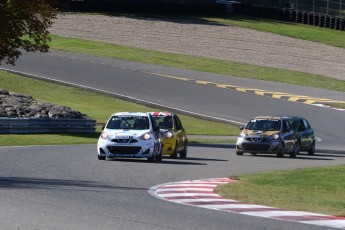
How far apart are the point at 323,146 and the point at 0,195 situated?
2409cm

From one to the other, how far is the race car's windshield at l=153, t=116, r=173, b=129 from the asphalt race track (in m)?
1.36

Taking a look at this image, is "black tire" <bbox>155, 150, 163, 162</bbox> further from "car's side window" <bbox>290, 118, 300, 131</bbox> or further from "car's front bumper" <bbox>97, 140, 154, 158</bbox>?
"car's side window" <bbox>290, 118, 300, 131</bbox>

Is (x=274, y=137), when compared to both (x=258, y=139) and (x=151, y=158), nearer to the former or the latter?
(x=258, y=139)

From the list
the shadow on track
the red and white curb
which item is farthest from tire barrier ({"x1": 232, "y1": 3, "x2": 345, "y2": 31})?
the shadow on track

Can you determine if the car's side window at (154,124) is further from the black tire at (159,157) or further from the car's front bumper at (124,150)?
the car's front bumper at (124,150)

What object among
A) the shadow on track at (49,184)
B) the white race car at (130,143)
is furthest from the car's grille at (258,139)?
the shadow on track at (49,184)

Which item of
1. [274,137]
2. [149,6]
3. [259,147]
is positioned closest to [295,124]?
[274,137]

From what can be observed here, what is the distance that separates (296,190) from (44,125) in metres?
18.8

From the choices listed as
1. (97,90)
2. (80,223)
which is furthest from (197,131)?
(80,223)

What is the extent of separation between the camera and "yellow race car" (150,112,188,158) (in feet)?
99.7

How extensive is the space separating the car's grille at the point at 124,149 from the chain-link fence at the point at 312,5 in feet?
171

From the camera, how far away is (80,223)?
47.2ft

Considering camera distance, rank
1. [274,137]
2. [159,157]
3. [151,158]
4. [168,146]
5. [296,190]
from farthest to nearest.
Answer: [274,137] → [168,146] → [159,157] → [151,158] → [296,190]

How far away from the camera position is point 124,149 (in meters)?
27.9
